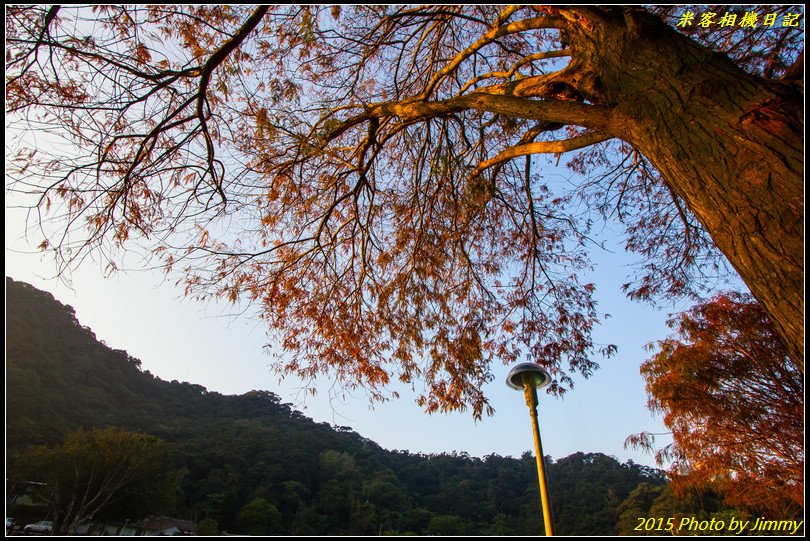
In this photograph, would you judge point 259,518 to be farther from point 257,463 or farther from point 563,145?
point 563,145

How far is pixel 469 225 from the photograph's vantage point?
5992mm

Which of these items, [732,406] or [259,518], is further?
[259,518]

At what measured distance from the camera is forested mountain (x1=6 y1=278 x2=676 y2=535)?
31.2 m

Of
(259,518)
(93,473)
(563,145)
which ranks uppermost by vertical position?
(563,145)

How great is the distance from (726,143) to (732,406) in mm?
7610

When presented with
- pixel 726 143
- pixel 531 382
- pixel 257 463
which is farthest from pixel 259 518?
pixel 726 143

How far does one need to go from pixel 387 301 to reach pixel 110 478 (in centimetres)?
3404

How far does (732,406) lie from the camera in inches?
285

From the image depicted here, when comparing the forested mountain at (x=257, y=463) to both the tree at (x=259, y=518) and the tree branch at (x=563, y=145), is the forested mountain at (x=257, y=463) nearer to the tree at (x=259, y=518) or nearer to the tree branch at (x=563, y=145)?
the tree at (x=259, y=518)

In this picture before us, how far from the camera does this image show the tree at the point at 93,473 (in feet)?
87.0

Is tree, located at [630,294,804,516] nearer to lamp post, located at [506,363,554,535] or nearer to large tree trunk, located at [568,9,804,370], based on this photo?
lamp post, located at [506,363,554,535]

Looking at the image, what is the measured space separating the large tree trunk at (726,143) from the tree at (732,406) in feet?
22.1

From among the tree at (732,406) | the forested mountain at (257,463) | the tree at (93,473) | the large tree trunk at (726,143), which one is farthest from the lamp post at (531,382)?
the tree at (93,473)

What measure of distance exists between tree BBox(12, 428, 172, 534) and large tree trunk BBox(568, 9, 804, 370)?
36.0 meters
